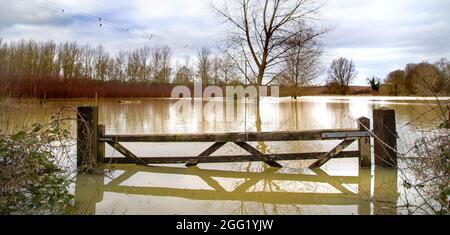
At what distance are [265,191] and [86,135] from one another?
3.58 meters

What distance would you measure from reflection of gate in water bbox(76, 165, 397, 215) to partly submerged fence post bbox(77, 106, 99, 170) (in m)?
0.48

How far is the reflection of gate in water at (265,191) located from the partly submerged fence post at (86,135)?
48 cm

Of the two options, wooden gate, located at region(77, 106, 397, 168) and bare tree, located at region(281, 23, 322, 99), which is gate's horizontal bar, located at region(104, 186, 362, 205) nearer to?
wooden gate, located at region(77, 106, 397, 168)

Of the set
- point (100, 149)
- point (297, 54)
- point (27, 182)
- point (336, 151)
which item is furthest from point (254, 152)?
point (297, 54)

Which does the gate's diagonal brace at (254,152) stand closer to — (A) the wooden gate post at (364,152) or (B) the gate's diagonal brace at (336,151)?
(B) the gate's diagonal brace at (336,151)

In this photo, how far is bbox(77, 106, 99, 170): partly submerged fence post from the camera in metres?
6.85

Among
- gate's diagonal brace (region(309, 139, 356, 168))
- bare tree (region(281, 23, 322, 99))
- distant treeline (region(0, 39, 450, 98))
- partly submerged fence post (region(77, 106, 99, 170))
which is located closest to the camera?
partly submerged fence post (region(77, 106, 99, 170))

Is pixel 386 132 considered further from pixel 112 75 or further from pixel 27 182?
pixel 112 75

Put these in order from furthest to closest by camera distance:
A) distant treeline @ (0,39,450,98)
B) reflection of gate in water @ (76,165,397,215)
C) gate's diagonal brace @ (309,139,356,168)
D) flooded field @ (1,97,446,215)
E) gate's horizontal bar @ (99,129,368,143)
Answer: distant treeline @ (0,39,450,98), gate's diagonal brace @ (309,139,356,168), gate's horizontal bar @ (99,129,368,143), reflection of gate in water @ (76,165,397,215), flooded field @ (1,97,446,215)

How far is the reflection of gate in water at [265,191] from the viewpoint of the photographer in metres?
5.12

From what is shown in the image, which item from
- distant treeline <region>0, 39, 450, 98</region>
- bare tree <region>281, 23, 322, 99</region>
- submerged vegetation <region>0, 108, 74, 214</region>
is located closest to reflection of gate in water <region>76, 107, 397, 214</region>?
submerged vegetation <region>0, 108, 74, 214</region>
